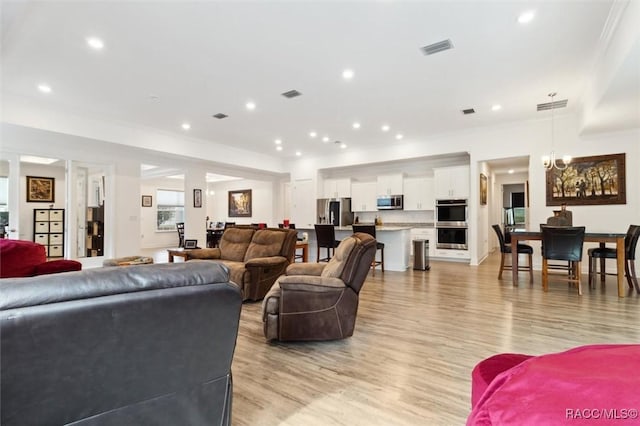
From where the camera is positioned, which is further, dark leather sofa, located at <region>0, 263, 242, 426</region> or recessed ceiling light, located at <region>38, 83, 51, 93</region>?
recessed ceiling light, located at <region>38, 83, 51, 93</region>

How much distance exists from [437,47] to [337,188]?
6.13 metres

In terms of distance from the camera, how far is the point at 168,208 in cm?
1221

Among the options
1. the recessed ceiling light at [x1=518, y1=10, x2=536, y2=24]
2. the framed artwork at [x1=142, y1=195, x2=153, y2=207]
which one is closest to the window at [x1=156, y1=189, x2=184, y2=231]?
the framed artwork at [x1=142, y1=195, x2=153, y2=207]

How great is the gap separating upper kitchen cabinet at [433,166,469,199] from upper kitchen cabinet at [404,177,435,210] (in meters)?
0.34

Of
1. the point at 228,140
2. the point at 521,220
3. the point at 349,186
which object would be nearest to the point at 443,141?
the point at 349,186

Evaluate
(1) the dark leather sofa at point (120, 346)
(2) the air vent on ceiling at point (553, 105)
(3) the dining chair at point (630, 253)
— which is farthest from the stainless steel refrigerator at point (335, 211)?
(1) the dark leather sofa at point (120, 346)

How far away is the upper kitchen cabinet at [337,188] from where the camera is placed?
369 inches

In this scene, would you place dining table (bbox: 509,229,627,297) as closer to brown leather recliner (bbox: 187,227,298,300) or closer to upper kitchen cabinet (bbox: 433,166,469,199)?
upper kitchen cabinet (bbox: 433,166,469,199)

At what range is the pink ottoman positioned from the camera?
106 cm

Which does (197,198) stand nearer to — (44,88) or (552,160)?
(44,88)

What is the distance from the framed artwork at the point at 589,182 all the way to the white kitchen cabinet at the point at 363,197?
411 centimetres

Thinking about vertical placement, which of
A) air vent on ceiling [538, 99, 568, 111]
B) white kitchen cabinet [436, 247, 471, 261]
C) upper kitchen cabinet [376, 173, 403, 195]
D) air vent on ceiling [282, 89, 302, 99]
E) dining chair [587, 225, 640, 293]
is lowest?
white kitchen cabinet [436, 247, 471, 261]

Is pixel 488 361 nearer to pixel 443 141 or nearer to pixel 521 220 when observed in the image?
pixel 443 141

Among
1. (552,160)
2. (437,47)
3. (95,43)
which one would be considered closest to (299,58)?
(437,47)
